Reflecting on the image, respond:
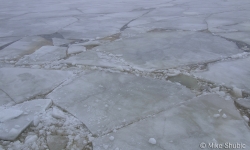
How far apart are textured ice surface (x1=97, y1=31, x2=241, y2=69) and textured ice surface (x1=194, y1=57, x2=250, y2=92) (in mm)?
191

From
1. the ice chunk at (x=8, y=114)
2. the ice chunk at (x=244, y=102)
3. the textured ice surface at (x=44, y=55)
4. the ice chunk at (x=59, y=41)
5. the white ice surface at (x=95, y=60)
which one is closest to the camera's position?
the ice chunk at (x=8, y=114)

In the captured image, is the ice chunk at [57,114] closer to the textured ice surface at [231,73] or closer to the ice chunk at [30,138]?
the ice chunk at [30,138]

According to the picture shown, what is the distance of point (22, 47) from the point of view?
2758mm

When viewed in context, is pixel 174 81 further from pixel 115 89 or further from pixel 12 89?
pixel 12 89

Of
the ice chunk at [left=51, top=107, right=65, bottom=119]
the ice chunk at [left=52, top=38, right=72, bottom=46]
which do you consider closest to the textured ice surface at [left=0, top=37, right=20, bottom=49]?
the ice chunk at [left=52, top=38, right=72, bottom=46]

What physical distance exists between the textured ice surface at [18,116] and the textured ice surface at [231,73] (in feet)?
4.11

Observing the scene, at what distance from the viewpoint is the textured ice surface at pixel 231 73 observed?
1654mm

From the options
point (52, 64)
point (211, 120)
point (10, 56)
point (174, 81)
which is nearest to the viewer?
point (211, 120)

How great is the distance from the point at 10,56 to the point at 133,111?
177 centimetres

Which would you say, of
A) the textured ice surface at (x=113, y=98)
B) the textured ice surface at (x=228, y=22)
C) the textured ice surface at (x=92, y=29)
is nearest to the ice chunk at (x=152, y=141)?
the textured ice surface at (x=113, y=98)

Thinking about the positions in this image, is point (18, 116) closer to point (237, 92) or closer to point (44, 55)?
point (44, 55)

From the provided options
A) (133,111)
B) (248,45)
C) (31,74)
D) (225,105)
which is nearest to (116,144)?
(133,111)

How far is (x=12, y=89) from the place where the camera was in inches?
66.5

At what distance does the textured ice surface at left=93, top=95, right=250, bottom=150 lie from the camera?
1106 mm
